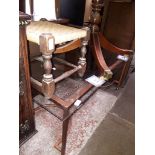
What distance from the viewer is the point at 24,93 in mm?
874

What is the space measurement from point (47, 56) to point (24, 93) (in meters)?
0.26

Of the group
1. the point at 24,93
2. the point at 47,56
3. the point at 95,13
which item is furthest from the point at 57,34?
the point at 95,13

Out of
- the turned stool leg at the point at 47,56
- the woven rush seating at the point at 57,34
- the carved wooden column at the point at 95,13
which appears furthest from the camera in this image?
the carved wooden column at the point at 95,13

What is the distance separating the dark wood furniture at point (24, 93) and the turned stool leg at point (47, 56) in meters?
0.09

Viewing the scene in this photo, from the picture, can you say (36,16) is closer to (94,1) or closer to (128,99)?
(94,1)

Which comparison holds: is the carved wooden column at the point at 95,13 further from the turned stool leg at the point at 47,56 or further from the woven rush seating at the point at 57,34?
the turned stool leg at the point at 47,56

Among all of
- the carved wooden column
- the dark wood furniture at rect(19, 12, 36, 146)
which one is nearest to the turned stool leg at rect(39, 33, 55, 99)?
the dark wood furniture at rect(19, 12, 36, 146)

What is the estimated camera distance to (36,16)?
4.26 ft

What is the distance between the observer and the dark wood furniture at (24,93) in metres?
0.71

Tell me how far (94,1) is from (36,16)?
1.58ft

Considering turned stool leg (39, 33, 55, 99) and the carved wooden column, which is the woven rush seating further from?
the carved wooden column

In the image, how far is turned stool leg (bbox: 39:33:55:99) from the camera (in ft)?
2.31

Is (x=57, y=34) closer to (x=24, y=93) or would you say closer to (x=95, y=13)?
(x=24, y=93)

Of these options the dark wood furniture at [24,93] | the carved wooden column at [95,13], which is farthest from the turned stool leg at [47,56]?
the carved wooden column at [95,13]
